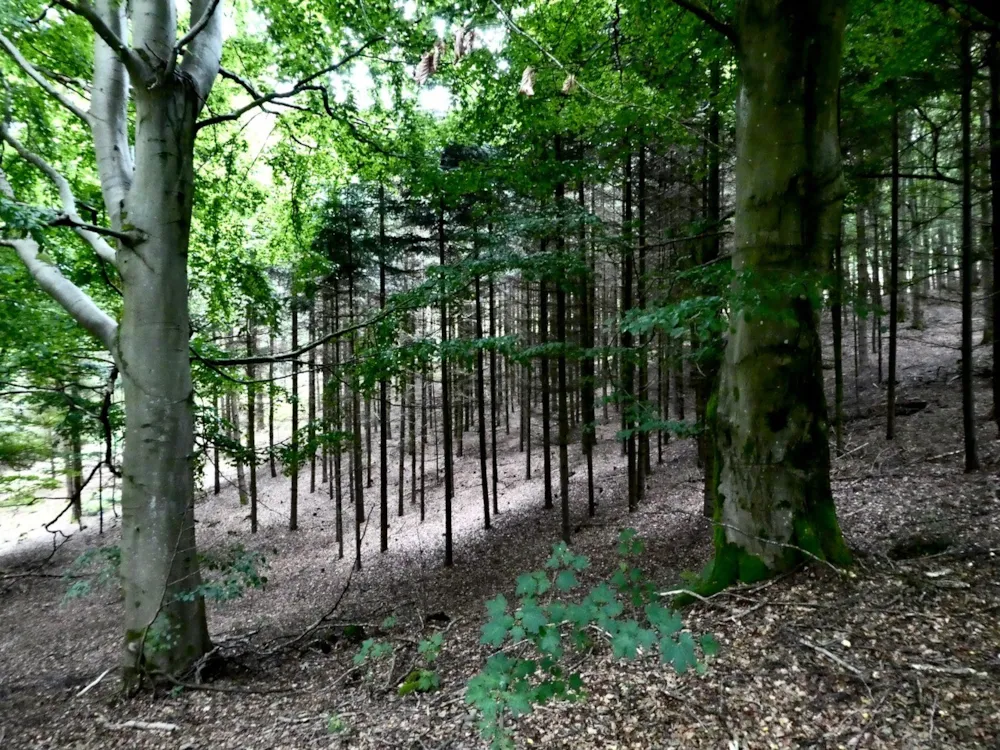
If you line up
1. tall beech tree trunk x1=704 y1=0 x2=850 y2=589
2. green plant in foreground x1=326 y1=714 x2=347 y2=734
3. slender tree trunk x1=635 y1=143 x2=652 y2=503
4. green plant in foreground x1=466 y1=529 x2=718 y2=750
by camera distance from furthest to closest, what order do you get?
slender tree trunk x1=635 y1=143 x2=652 y2=503 < tall beech tree trunk x1=704 y1=0 x2=850 y2=589 < green plant in foreground x1=326 y1=714 x2=347 y2=734 < green plant in foreground x1=466 y1=529 x2=718 y2=750

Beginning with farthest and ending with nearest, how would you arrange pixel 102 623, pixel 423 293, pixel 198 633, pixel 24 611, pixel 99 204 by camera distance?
pixel 24 611, pixel 102 623, pixel 99 204, pixel 423 293, pixel 198 633

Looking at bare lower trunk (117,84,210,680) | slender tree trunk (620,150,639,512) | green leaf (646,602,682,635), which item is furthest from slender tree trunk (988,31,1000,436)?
bare lower trunk (117,84,210,680)

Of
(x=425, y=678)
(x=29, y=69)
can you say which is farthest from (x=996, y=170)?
(x=29, y=69)

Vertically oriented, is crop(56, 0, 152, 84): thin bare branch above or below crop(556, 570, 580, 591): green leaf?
above

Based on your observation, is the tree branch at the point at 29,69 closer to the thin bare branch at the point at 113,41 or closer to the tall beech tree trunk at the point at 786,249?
the thin bare branch at the point at 113,41

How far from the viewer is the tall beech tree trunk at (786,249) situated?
146 inches

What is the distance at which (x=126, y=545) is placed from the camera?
177 inches

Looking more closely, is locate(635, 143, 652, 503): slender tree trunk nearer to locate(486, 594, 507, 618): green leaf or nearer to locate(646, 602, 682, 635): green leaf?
locate(646, 602, 682, 635): green leaf

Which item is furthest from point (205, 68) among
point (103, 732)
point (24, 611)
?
point (24, 611)

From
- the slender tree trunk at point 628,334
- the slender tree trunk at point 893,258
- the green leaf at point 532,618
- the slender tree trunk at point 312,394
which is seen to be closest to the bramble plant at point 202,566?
the slender tree trunk at point 312,394

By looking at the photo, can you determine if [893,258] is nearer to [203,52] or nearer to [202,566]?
[203,52]

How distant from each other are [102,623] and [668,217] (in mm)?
16504

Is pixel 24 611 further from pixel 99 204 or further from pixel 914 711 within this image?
pixel 914 711

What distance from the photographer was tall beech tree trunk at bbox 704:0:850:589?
3701 mm
